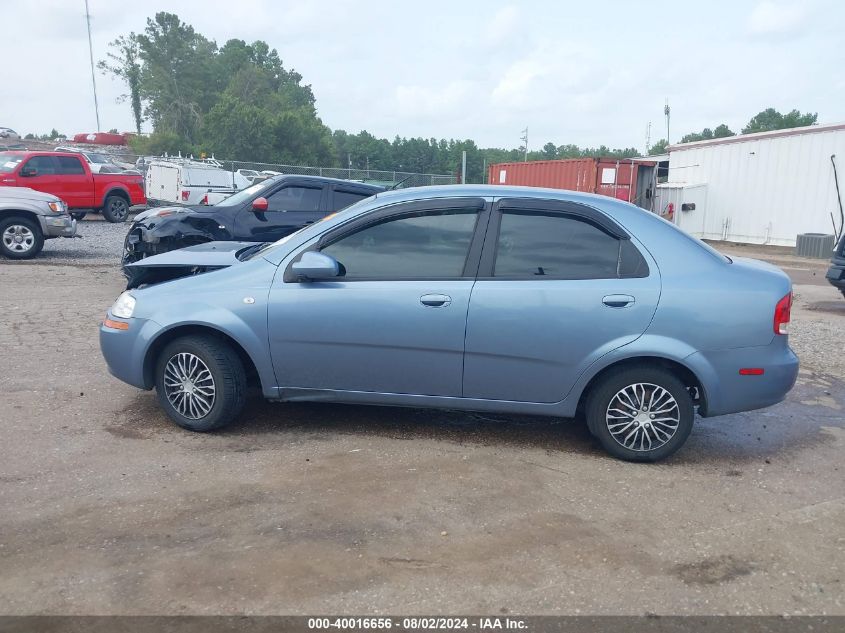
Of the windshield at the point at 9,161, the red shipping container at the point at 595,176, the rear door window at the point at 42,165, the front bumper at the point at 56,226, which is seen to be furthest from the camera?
the red shipping container at the point at 595,176

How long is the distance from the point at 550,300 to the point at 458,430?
4.15ft

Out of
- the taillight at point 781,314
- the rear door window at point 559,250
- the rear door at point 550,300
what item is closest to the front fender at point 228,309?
the rear door at point 550,300

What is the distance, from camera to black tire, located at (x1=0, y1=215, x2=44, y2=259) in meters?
13.6

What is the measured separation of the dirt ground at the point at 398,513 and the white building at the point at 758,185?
1837 cm

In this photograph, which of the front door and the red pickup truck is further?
the red pickup truck

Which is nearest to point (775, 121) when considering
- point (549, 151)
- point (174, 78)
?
point (549, 151)

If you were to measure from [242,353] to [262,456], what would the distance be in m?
0.78

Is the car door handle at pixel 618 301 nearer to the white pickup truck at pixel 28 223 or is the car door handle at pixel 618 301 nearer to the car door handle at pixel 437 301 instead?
the car door handle at pixel 437 301

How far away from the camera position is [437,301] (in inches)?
193

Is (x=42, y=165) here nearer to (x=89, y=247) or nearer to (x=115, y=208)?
(x=115, y=208)

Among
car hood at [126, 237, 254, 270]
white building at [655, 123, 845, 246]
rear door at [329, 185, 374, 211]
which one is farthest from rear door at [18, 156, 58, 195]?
white building at [655, 123, 845, 246]

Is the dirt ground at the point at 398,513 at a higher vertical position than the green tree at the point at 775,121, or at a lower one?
lower

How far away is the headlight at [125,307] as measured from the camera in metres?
5.29

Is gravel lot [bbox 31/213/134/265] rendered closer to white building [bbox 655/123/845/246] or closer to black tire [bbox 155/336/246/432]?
black tire [bbox 155/336/246/432]
